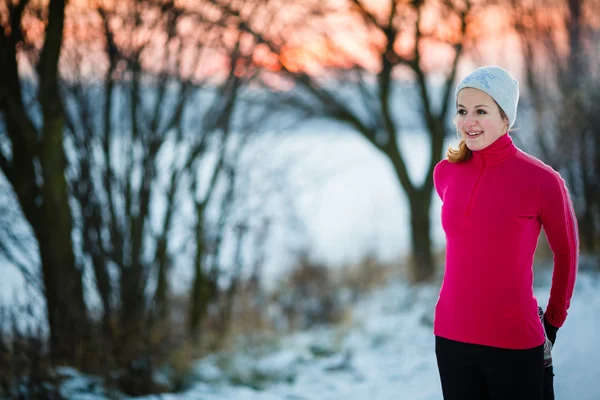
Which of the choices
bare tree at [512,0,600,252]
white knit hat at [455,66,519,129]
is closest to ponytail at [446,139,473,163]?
white knit hat at [455,66,519,129]

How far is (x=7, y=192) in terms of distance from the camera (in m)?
5.07

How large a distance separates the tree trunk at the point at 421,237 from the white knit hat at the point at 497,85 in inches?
271

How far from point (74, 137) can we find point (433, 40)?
16.4 ft

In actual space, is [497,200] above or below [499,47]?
below

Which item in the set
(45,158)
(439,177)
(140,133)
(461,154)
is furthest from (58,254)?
(461,154)

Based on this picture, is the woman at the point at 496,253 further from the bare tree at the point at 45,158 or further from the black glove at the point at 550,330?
the bare tree at the point at 45,158

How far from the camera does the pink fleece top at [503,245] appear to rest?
1.94 m

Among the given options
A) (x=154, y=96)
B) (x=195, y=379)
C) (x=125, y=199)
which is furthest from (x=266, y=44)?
(x=195, y=379)

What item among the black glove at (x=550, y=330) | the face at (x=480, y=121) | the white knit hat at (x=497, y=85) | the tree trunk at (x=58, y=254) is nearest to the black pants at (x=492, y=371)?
the black glove at (x=550, y=330)

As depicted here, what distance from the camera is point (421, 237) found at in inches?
354

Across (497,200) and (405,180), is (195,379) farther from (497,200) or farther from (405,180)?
(405,180)

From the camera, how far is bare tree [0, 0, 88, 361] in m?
4.82

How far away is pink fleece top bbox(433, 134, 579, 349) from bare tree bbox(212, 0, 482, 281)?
5198mm

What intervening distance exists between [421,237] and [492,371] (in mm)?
7122
